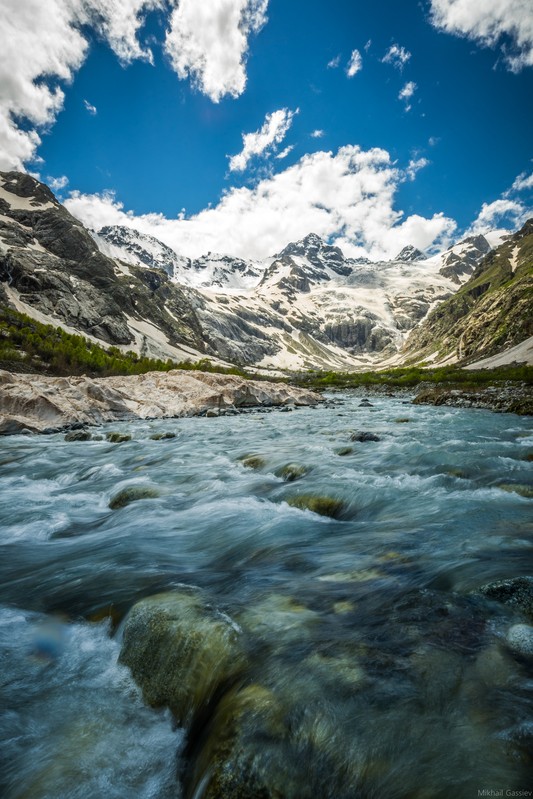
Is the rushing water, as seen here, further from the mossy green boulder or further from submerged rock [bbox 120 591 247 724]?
the mossy green boulder

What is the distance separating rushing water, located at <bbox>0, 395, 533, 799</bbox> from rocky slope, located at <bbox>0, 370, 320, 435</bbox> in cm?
1438

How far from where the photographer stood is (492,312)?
406ft

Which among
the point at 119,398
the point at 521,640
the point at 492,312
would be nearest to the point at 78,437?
the point at 119,398

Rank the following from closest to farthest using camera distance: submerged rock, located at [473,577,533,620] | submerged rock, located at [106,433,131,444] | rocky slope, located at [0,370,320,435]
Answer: submerged rock, located at [473,577,533,620] < submerged rock, located at [106,433,131,444] < rocky slope, located at [0,370,320,435]

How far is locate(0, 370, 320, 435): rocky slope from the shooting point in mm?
23719

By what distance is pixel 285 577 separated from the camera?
5082mm

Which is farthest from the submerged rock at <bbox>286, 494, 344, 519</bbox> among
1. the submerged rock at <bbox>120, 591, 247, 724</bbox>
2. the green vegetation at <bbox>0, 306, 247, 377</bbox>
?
the green vegetation at <bbox>0, 306, 247, 377</bbox>

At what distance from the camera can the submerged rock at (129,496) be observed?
29.9ft

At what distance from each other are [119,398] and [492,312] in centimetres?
12557

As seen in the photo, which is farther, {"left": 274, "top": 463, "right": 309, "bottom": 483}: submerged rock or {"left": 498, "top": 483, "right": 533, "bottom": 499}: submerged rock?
{"left": 274, "top": 463, "right": 309, "bottom": 483}: submerged rock

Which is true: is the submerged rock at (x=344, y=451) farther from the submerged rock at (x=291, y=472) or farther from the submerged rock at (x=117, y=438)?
the submerged rock at (x=117, y=438)

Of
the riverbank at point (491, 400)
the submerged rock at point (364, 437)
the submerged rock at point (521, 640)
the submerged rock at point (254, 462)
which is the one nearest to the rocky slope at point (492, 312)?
the riverbank at point (491, 400)

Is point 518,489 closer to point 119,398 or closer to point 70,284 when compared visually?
point 119,398

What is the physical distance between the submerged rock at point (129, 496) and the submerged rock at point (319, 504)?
342cm
